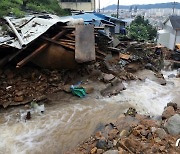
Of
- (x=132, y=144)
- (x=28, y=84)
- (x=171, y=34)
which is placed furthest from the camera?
(x=171, y=34)

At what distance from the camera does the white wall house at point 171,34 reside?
28453 millimetres

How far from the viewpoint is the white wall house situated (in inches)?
1120

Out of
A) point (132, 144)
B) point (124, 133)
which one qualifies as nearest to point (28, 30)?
point (124, 133)

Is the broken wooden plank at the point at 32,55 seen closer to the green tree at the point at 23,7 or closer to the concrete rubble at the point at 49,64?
the concrete rubble at the point at 49,64

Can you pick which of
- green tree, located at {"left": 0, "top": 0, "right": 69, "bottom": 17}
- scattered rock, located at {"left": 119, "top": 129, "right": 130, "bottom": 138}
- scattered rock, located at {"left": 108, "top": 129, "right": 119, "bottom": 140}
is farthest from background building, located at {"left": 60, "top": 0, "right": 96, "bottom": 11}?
scattered rock, located at {"left": 119, "top": 129, "right": 130, "bottom": 138}

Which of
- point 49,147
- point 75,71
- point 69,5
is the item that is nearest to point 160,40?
point 69,5

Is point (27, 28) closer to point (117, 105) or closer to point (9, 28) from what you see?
point (9, 28)

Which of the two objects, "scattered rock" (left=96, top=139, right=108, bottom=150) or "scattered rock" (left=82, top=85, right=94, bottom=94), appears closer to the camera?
"scattered rock" (left=96, top=139, right=108, bottom=150)

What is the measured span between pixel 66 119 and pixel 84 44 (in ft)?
10.3

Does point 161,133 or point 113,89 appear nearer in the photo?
point 161,133

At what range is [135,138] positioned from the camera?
605cm

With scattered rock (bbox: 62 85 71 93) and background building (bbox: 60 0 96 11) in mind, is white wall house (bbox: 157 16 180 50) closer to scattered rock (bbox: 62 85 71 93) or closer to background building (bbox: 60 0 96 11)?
background building (bbox: 60 0 96 11)

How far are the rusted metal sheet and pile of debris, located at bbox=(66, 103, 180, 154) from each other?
317 centimetres

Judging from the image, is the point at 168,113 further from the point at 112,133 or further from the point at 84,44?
the point at 84,44
